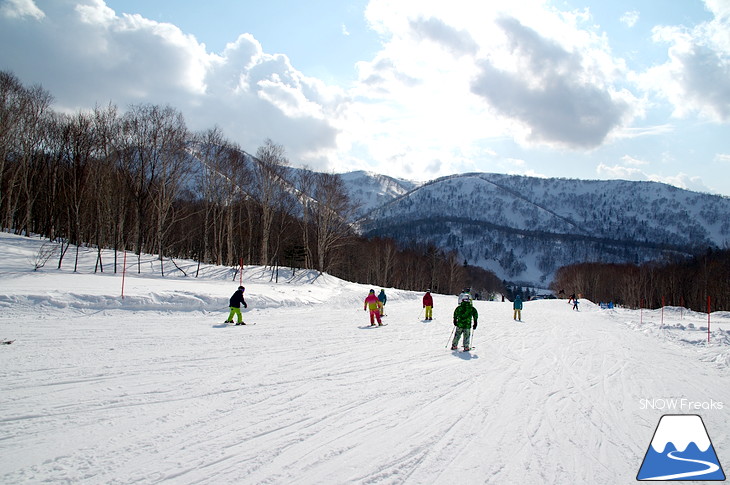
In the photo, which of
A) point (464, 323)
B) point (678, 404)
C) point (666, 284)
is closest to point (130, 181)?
point (464, 323)

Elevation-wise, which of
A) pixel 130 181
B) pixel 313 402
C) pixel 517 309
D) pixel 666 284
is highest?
pixel 130 181

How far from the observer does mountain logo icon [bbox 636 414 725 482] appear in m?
4.92

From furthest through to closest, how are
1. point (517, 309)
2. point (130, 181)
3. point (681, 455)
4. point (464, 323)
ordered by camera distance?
point (130, 181)
point (517, 309)
point (464, 323)
point (681, 455)

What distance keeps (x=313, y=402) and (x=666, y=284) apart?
105107mm

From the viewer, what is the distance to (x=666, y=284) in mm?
86625

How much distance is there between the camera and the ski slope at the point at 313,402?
15.1 ft

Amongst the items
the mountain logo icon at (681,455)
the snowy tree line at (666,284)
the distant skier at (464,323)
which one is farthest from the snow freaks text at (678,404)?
the snowy tree line at (666,284)

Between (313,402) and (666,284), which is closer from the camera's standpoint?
(313,402)

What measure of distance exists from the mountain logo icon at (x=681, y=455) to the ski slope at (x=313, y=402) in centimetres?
18

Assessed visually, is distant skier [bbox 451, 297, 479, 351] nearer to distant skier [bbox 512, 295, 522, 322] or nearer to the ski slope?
the ski slope

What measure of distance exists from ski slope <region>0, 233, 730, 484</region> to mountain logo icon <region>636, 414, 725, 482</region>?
0.61 feet

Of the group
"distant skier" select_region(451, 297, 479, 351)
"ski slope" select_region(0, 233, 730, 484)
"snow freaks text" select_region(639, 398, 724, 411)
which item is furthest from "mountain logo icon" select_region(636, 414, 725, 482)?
"distant skier" select_region(451, 297, 479, 351)

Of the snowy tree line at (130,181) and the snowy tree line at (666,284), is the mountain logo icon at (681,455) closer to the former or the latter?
the snowy tree line at (130,181)

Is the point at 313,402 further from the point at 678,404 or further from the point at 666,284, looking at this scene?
the point at 666,284
